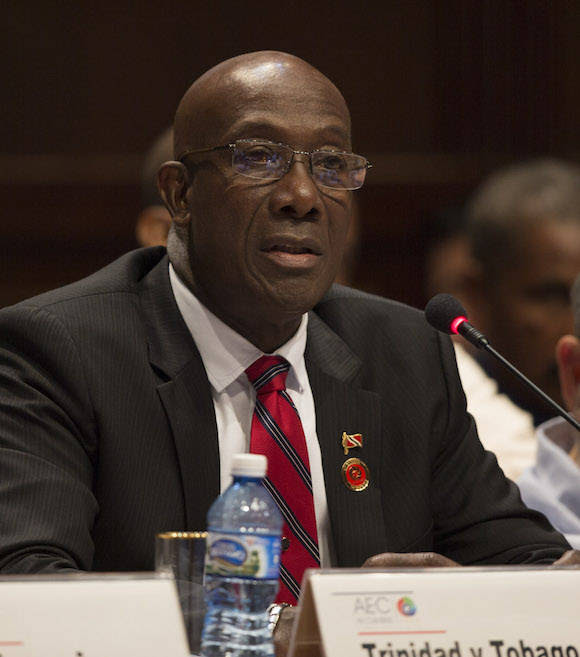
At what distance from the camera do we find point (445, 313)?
2170 millimetres

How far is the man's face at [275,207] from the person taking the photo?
2293mm

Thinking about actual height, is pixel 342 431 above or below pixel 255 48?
below

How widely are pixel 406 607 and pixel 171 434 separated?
89 cm

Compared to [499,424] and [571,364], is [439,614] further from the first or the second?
[499,424]

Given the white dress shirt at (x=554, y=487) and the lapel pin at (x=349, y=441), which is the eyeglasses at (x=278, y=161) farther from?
the white dress shirt at (x=554, y=487)

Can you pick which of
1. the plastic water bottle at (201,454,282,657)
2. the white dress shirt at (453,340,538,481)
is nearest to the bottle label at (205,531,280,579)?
the plastic water bottle at (201,454,282,657)

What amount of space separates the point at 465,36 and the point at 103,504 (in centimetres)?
338

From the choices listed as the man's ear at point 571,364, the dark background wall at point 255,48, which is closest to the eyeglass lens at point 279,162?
the man's ear at point 571,364

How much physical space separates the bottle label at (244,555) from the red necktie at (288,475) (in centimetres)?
67

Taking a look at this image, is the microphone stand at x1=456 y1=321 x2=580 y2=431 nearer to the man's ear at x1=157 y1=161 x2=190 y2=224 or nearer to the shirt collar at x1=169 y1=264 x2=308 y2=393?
the shirt collar at x1=169 y1=264 x2=308 y2=393

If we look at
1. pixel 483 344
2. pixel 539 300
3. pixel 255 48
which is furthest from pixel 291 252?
pixel 255 48

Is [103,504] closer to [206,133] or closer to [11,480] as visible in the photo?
Answer: [11,480]

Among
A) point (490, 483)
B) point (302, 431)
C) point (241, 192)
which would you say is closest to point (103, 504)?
point (302, 431)

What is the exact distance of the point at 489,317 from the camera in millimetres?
4461
